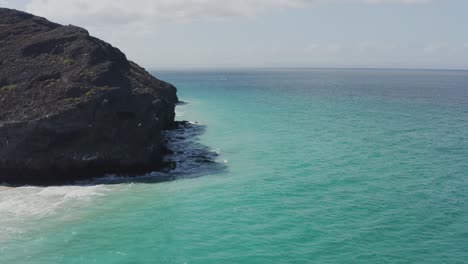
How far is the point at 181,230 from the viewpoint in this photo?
1284 inches

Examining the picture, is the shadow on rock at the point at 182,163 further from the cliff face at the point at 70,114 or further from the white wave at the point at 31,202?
the white wave at the point at 31,202

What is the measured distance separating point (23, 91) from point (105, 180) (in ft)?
55.8

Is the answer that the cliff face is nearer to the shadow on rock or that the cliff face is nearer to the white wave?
the shadow on rock

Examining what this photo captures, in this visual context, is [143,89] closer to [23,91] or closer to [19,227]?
[23,91]

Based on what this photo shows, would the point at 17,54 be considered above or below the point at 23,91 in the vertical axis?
above

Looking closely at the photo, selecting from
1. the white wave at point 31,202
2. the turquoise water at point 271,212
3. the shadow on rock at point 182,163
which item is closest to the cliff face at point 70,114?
the shadow on rock at point 182,163

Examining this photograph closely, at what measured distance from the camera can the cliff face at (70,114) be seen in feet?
150

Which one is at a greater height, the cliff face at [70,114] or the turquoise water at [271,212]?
the cliff face at [70,114]

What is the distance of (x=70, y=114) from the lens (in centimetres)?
4688

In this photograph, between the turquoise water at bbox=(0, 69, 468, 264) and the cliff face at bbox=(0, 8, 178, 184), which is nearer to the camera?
the turquoise water at bbox=(0, 69, 468, 264)

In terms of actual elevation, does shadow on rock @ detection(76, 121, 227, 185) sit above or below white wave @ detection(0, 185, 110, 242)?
above

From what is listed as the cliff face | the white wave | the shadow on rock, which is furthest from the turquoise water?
the cliff face

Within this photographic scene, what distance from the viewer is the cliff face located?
150 ft

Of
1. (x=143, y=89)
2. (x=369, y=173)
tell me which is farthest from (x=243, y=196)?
(x=143, y=89)
